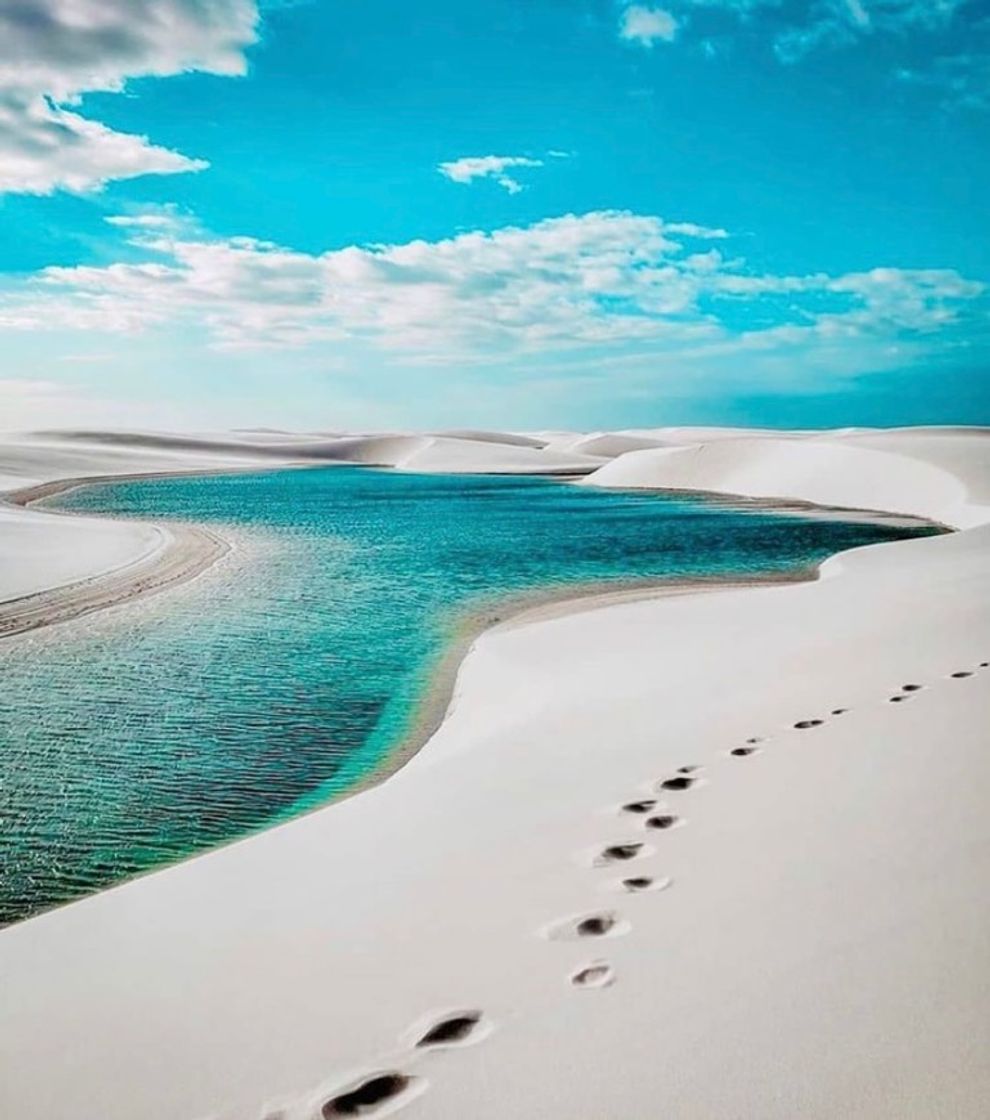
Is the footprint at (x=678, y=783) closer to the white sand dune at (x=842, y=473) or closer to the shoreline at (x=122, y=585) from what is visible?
the shoreline at (x=122, y=585)

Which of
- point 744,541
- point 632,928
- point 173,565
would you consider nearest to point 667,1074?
point 632,928

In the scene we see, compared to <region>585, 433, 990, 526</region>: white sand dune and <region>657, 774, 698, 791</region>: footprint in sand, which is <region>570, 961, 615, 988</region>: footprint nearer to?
<region>657, 774, 698, 791</region>: footprint in sand

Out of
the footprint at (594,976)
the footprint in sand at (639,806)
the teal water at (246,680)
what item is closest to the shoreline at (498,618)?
the teal water at (246,680)

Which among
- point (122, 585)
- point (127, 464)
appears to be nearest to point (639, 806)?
point (122, 585)

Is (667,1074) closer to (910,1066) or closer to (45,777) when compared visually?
(910,1066)

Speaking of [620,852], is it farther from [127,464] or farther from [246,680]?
[127,464]

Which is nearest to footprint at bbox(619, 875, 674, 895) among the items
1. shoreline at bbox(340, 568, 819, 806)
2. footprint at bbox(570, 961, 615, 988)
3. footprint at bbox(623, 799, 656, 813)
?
footprint at bbox(570, 961, 615, 988)
